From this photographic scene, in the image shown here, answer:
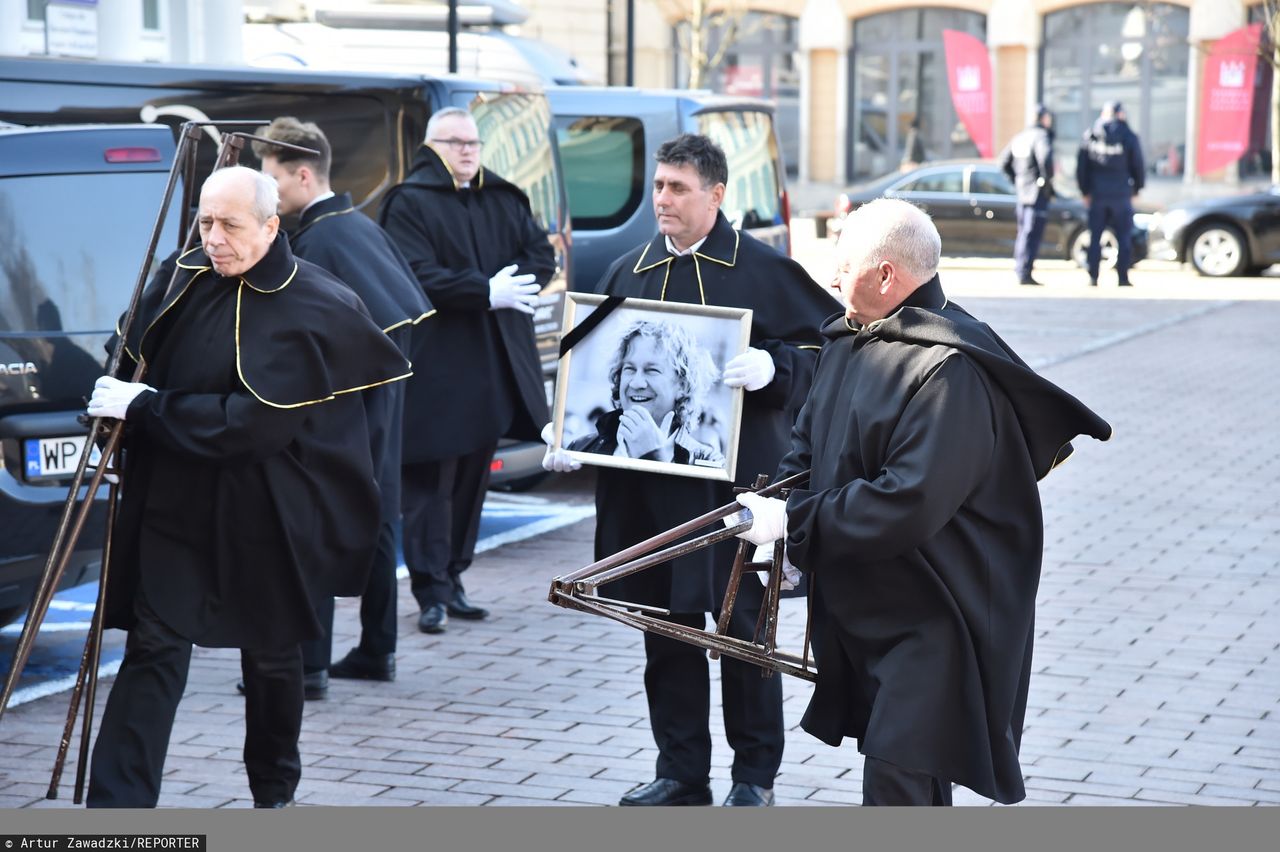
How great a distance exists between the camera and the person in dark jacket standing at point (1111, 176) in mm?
21875

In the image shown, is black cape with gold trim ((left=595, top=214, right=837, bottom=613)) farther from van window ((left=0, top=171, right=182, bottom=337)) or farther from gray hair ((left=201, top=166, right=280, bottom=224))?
van window ((left=0, top=171, right=182, bottom=337))

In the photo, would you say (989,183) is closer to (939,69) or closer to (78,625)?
(939,69)

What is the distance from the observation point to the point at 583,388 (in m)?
5.39

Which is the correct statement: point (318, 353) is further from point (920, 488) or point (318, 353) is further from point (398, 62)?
point (398, 62)

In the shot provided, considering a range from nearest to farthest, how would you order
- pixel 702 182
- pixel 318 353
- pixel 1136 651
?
pixel 318 353 → pixel 702 182 → pixel 1136 651

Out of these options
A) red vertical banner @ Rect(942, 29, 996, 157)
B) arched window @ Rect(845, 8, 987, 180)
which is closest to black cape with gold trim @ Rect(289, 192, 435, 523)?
red vertical banner @ Rect(942, 29, 996, 157)

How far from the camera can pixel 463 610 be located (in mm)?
7949

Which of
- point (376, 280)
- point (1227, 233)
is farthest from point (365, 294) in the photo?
point (1227, 233)

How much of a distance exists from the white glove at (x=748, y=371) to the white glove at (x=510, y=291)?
8.94 feet

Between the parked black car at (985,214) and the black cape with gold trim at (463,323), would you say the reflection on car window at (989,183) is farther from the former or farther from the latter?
the black cape with gold trim at (463,323)

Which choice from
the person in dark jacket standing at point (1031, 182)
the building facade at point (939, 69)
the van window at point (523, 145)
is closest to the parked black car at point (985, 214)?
the person in dark jacket standing at point (1031, 182)

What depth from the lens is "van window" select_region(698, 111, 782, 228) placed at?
500 inches

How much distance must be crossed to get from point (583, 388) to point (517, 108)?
431 cm
